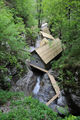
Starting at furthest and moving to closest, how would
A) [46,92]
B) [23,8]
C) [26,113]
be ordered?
[23,8], [46,92], [26,113]

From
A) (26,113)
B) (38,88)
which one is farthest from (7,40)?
(38,88)

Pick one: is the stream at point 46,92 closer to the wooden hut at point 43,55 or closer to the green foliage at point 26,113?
the wooden hut at point 43,55

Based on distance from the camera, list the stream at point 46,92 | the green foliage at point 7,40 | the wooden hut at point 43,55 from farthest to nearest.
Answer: the wooden hut at point 43,55 → the stream at point 46,92 → the green foliage at point 7,40

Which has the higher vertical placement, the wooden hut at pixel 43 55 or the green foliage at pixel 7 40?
the green foliage at pixel 7 40

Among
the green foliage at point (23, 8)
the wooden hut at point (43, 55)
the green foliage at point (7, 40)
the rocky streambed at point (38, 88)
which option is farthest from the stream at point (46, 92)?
the green foliage at point (23, 8)

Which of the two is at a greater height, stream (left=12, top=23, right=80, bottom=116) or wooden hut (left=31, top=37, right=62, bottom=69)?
wooden hut (left=31, top=37, right=62, bottom=69)

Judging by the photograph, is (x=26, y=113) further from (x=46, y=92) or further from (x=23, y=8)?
(x=23, y=8)

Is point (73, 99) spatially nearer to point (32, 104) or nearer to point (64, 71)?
point (64, 71)

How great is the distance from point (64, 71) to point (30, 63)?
10262mm

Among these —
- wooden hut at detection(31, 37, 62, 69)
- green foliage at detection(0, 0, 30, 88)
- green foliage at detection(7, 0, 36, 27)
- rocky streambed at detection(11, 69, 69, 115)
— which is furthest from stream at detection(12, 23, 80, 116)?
green foliage at detection(7, 0, 36, 27)

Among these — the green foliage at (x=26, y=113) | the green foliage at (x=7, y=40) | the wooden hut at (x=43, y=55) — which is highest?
the green foliage at (x=7, y=40)

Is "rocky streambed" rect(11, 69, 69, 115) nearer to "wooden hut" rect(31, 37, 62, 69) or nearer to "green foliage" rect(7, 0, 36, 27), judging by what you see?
"wooden hut" rect(31, 37, 62, 69)

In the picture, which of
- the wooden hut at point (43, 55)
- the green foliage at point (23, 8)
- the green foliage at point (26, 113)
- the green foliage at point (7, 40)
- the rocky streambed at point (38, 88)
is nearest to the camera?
the green foliage at point (26, 113)

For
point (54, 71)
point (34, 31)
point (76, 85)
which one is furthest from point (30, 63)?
point (76, 85)
